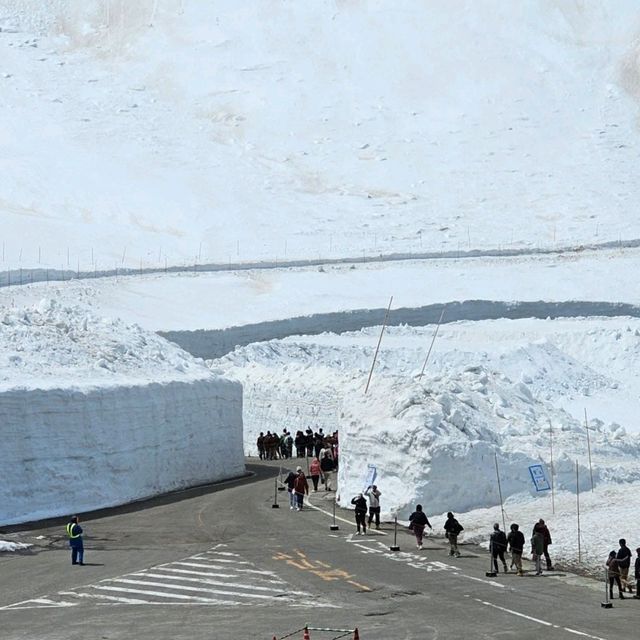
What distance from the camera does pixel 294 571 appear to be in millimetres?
22172

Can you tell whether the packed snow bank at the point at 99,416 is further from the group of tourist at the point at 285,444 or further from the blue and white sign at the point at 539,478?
the blue and white sign at the point at 539,478

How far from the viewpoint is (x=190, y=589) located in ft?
67.4

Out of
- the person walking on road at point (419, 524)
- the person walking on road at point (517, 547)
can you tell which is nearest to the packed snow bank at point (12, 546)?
the person walking on road at point (419, 524)

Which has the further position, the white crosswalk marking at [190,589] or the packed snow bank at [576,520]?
the packed snow bank at [576,520]

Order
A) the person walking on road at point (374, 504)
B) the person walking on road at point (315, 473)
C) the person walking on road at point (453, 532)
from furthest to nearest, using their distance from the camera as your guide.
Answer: the person walking on road at point (315, 473)
the person walking on road at point (374, 504)
the person walking on road at point (453, 532)

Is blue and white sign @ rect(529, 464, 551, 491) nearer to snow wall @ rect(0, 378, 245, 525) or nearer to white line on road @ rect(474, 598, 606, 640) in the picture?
white line on road @ rect(474, 598, 606, 640)

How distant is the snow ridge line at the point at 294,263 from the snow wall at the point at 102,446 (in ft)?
99.2

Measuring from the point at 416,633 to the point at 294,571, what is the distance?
17.4ft

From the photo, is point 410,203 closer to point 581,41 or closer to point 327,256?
point 327,256

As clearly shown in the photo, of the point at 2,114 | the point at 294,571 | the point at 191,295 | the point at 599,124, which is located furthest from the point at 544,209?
the point at 294,571

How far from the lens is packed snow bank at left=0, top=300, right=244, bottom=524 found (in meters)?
30.5

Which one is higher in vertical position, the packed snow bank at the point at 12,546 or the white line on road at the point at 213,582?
the packed snow bank at the point at 12,546

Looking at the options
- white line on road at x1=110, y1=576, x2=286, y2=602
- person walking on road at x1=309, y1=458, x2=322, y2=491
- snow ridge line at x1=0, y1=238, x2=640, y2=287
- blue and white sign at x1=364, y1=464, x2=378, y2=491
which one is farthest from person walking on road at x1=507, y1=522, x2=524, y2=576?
snow ridge line at x1=0, y1=238, x2=640, y2=287

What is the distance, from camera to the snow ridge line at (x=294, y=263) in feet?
220
